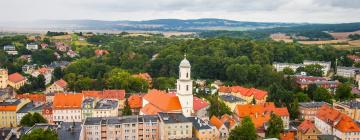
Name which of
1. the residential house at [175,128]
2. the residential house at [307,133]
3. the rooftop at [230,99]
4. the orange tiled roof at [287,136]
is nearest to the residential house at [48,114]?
the residential house at [175,128]

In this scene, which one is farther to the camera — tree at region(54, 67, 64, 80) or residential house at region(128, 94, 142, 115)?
tree at region(54, 67, 64, 80)

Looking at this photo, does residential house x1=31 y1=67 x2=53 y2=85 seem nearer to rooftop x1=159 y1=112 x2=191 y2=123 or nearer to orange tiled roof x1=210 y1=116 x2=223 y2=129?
rooftop x1=159 y1=112 x2=191 y2=123

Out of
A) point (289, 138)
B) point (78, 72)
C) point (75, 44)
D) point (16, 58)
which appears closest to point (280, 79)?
point (289, 138)

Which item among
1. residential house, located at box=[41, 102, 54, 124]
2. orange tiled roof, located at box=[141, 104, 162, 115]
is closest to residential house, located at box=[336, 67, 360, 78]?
orange tiled roof, located at box=[141, 104, 162, 115]

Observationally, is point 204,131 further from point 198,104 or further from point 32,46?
point 32,46

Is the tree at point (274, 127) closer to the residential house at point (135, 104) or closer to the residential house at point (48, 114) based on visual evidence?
the residential house at point (135, 104)
